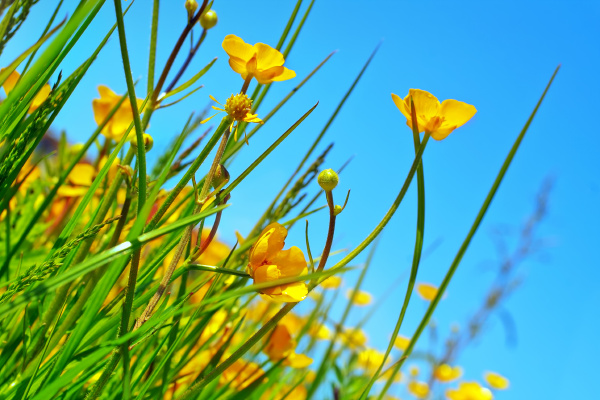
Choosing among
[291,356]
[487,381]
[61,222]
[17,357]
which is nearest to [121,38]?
[17,357]

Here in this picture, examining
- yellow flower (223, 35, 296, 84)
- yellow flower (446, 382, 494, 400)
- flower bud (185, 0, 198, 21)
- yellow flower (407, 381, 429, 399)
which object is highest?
yellow flower (407, 381, 429, 399)

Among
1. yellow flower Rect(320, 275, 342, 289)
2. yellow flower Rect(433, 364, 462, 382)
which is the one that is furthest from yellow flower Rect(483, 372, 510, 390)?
yellow flower Rect(320, 275, 342, 289)

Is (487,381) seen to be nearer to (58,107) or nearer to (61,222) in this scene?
(61,222)

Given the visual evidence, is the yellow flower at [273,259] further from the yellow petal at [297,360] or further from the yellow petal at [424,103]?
the yellow petal at [297,360]

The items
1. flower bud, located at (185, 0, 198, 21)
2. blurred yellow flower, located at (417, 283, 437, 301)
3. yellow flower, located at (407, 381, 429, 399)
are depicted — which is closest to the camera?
flower bud, located at (185, 0, 198, 21)

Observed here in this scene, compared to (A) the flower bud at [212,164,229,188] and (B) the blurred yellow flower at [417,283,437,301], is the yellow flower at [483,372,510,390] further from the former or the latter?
(A) the flower bud at [212,164,229,188]

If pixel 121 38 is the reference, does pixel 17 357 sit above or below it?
below
